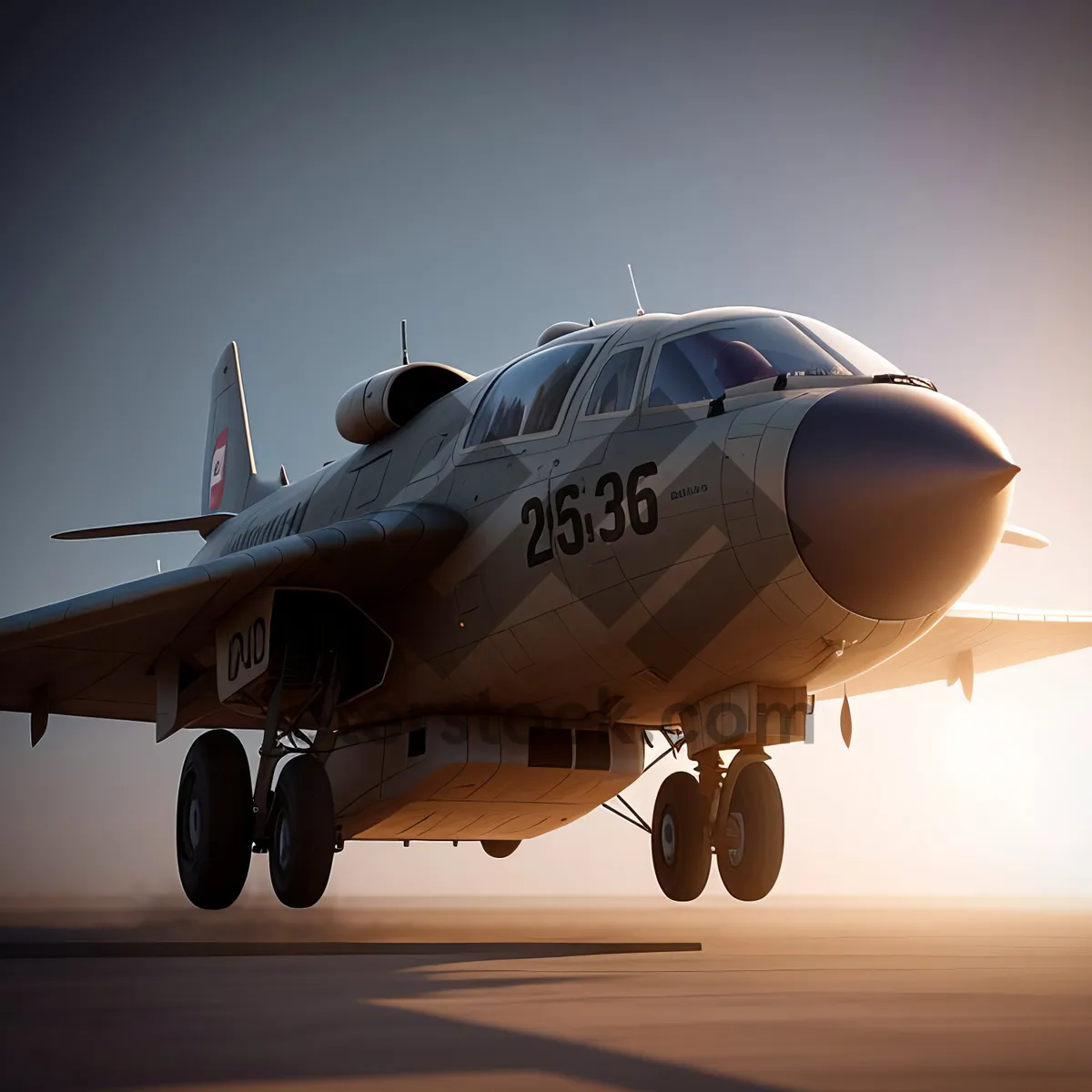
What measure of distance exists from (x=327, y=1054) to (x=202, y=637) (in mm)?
7312

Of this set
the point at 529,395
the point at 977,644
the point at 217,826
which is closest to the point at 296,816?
the point at 217,826

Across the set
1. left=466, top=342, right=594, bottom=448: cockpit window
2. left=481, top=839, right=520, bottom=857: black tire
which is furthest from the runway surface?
left=481, top=839, right=520, bottom=857: black tire

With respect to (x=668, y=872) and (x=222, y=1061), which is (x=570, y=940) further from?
(x=222, y=1061)

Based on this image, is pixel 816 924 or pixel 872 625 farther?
pixel 816 924

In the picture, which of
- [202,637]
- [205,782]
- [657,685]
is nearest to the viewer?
[657,685]

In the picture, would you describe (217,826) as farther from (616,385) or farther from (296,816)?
(616,385)

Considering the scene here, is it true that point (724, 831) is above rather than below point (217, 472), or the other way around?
below

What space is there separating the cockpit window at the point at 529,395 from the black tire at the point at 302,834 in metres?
2.69

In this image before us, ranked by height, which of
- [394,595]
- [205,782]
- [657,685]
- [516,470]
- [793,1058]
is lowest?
[793,1058]

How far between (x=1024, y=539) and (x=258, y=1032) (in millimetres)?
8619

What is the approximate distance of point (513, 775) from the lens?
1010 cm

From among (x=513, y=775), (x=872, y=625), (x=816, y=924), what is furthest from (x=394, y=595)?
(x=816, y=924)

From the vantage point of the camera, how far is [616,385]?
28.0 feet

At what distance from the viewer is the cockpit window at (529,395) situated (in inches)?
355
